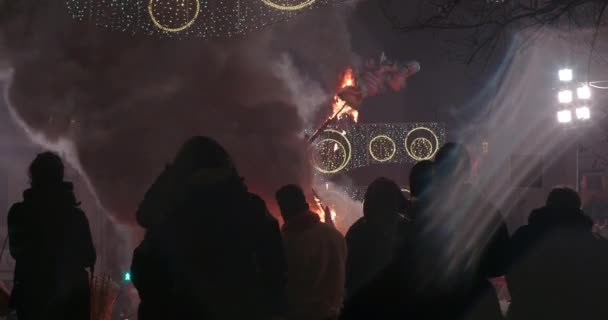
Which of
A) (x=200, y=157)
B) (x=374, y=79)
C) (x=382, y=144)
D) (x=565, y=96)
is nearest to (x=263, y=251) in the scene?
(x=200, y=157)

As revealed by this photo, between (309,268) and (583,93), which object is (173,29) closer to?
(309,268)

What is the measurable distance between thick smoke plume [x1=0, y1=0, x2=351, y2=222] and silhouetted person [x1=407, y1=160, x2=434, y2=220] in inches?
361

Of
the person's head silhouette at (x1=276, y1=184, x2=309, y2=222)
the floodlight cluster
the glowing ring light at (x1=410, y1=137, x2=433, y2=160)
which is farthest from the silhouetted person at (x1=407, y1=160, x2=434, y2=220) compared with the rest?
the glowing ring light at (x1=410, y1=137, x2=433, y2=160)

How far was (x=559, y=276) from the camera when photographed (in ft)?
17.5

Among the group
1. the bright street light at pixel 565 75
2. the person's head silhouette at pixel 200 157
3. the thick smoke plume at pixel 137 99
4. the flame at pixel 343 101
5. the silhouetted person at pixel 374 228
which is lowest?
the person's head silhouette at pixel 200 157

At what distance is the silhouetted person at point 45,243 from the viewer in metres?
5.70

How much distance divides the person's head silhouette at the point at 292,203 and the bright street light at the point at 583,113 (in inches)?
663

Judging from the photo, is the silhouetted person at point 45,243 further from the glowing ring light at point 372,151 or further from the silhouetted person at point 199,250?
the glowing ring light at point 372,151

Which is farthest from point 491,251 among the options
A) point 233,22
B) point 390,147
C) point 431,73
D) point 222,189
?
point 431,73

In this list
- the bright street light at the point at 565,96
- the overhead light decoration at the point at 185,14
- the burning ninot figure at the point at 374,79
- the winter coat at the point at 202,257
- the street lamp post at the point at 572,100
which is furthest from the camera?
the bright street light at the point at 565,96

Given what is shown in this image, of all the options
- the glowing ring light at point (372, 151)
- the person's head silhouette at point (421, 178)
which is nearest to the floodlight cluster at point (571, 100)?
the glowing ring light at point (372, 151)

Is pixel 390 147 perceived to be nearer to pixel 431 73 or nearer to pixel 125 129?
pixel 431 73

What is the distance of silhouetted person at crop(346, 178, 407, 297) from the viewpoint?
5.54 m

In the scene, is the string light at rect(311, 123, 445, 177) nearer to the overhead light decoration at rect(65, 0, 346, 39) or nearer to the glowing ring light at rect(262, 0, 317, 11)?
the overhead light decoration at rect(65, 0, 346, 39)
